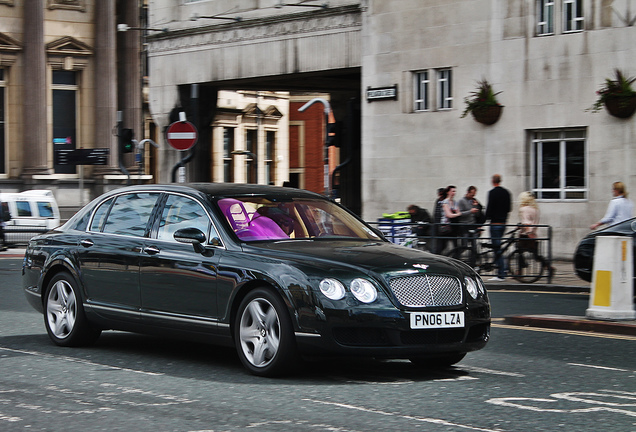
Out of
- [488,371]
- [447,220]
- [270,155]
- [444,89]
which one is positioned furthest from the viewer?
[270,155]

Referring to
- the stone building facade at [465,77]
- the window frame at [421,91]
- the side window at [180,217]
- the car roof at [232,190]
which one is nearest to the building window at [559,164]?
the stone building facade at [465,77]

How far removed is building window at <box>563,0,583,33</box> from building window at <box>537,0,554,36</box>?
319mm

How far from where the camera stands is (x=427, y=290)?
7.47 metres

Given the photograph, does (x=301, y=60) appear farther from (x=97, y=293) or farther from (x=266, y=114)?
(x=266, y=114)

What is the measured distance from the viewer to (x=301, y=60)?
27.9m

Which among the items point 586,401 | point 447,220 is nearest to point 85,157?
point 447,220

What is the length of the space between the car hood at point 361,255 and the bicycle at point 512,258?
381 inches


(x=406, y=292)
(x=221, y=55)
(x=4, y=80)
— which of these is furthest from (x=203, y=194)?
(x=4, y=80)

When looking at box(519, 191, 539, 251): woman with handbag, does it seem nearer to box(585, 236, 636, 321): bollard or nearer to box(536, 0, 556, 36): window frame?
box(536, 0, 556, 36): window frame

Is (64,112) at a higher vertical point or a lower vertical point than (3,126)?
higher

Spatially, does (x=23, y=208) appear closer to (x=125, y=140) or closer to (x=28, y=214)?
(x=28, y=214)

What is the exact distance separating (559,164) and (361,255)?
1582 cm

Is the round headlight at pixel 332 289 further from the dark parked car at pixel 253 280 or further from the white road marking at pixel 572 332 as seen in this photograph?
the white road marking at pixel 572 332

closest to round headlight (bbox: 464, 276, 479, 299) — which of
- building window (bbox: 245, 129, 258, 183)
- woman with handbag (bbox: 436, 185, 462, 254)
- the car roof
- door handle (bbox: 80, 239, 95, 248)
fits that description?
the car roof
